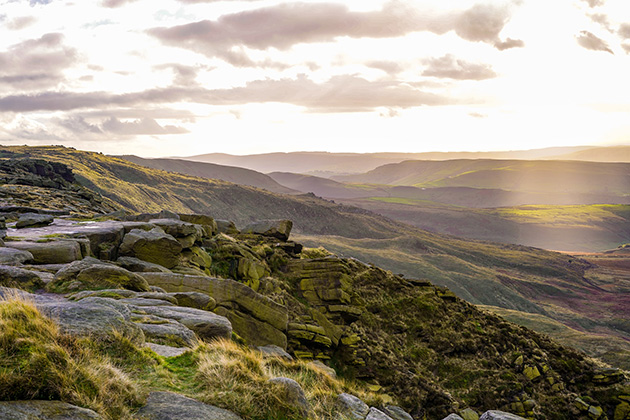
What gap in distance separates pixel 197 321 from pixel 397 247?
85966 mm

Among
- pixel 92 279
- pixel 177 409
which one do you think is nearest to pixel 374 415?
pixel 177 409

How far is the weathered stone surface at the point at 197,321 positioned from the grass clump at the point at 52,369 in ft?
12.5

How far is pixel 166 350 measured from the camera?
799 centimetres

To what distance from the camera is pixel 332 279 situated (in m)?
22.6

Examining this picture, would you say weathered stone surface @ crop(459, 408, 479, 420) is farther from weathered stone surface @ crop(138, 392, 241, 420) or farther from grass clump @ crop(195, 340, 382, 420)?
weathered stone surface @ crop(138, 392, 241, 420)

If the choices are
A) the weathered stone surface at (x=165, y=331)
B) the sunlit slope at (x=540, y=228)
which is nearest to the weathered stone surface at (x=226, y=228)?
the weathered stone surface at (x=165, y=331)

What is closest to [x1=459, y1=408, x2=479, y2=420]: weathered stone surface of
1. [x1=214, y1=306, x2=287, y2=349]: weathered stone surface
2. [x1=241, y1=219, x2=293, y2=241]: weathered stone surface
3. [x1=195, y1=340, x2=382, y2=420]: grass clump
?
[x1=214, y1=306, x2=287, y2=349]: weathered stone surface

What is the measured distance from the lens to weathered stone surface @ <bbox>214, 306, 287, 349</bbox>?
14.0m

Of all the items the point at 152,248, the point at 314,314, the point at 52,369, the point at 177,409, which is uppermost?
the point at 52,369

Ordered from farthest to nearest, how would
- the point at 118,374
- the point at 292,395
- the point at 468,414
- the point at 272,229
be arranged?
the point at 272,229 < the point at 468,414 < the point at 292,395 < the point at 118,374

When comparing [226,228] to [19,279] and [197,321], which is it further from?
[197,321]

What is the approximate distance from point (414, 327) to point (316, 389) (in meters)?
15.0

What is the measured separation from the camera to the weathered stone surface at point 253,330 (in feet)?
46.1

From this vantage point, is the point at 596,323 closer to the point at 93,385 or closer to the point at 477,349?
the point at 477,349
